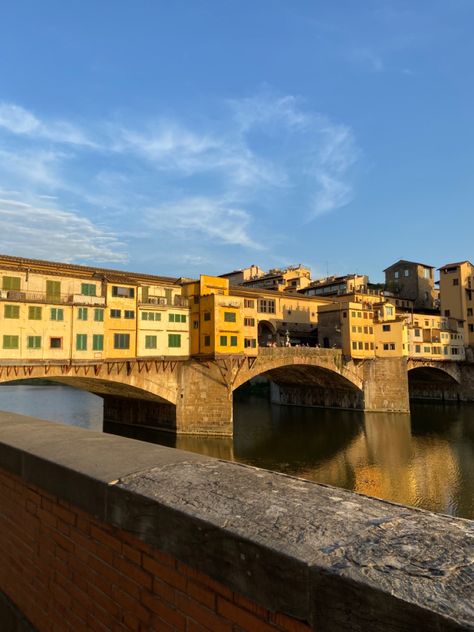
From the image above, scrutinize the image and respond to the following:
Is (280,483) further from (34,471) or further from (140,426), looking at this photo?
(140,426)

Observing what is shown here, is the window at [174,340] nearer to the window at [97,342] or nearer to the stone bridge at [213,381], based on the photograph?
the stone bridge at [213,381]

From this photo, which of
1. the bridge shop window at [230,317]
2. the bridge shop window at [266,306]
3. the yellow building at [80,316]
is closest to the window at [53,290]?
the yellow building at [80,316]

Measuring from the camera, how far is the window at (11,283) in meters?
29.5

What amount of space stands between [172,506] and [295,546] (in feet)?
2.93

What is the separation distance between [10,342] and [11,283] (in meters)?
4.13

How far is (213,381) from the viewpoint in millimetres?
38938

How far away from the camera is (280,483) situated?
311 centimetres

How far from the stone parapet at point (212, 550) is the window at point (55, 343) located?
1118 inches

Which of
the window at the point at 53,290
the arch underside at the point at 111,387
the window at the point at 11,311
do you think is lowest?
the arch underside at the point at 111,387

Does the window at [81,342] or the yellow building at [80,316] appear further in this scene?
the window at [81,342]

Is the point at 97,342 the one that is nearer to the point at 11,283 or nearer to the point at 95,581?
the point at 11,283

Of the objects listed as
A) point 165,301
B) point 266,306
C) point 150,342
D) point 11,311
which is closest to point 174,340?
point 150,342

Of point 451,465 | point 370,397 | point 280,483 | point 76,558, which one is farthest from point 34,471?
point 370,397

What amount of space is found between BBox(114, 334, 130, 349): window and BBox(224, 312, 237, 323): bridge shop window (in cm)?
903
